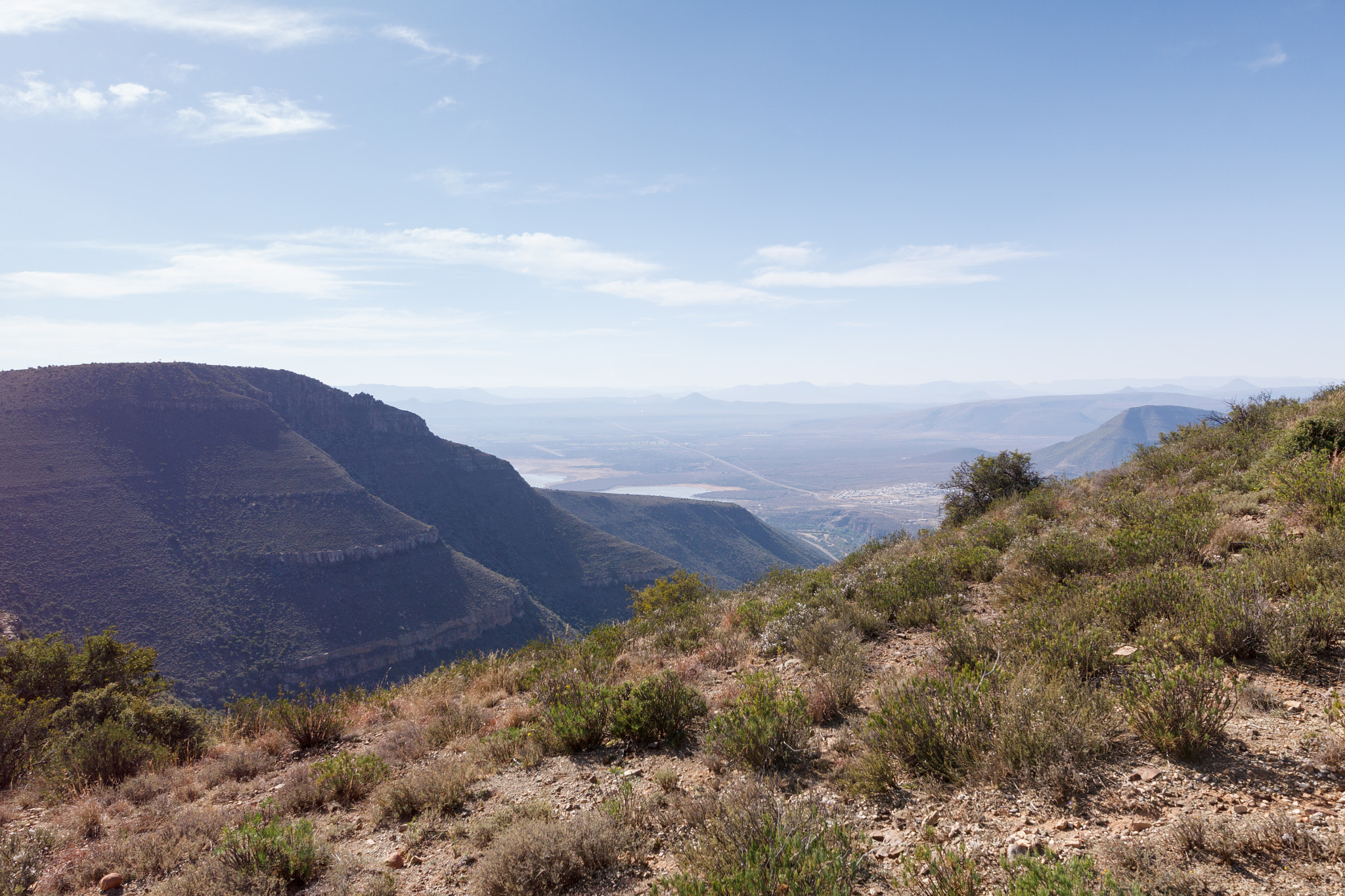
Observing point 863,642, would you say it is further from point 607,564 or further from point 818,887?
point 607,564

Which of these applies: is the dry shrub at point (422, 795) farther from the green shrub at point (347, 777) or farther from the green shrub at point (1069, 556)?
the green shrub at point (1069, 556)

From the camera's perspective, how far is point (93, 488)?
57.2m

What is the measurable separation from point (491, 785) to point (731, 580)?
316ft

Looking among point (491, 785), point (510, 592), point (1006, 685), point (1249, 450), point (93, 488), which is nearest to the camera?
point (1006, 685)

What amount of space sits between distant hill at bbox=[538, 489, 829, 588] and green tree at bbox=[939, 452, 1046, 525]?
7937cm

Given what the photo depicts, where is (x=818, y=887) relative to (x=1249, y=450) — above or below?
below

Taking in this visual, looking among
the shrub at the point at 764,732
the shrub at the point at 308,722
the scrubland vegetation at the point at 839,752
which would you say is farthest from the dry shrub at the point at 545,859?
the shrub at the point at 308,722

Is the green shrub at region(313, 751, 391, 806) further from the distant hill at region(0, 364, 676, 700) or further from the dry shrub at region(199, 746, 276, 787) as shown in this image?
the distant hill at region(0, 364, 676, 700)

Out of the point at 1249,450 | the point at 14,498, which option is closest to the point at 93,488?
the point at 14,498

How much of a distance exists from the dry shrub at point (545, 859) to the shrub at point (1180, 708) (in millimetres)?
3856

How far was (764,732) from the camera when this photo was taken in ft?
16.0

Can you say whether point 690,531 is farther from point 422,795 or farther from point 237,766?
point 422,795

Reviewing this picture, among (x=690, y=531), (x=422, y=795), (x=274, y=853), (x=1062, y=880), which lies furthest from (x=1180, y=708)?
(x=690, y=531)

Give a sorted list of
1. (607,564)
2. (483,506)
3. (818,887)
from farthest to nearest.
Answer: (483,506), (607,564), (818,887)
